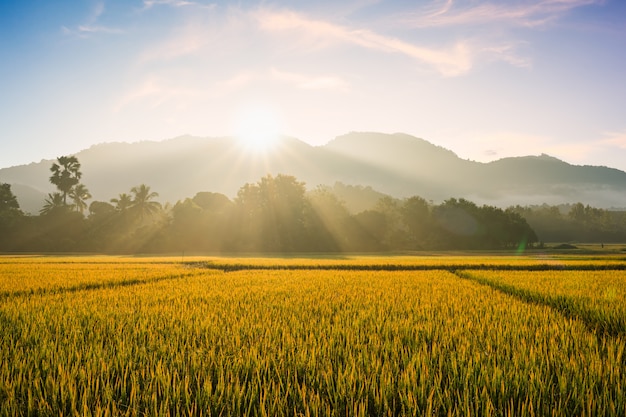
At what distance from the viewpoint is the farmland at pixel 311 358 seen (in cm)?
256

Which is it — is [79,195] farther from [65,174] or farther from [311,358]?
[311,358]

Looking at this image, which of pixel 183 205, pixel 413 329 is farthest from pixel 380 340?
pixel 183 205

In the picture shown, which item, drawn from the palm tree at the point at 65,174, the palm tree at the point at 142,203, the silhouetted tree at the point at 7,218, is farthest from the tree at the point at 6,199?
the palm tree at the point at 142,203

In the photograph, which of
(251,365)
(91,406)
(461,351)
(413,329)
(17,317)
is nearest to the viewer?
(91,406)

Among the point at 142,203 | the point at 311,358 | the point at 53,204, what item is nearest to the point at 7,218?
the point at 53,204

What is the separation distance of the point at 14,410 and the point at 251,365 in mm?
1759

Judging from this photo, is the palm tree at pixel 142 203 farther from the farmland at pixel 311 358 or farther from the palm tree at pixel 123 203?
the farmland at pixel 311 358

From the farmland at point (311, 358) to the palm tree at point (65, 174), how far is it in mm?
80399

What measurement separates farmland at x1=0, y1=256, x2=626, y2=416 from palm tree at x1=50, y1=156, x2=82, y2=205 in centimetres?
8040

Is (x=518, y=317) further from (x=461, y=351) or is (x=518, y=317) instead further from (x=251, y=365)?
(x=251, y=365)

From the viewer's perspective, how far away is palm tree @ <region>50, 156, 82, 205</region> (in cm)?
7244

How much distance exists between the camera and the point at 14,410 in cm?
237

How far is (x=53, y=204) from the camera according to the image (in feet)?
219

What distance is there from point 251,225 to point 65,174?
143 ft
